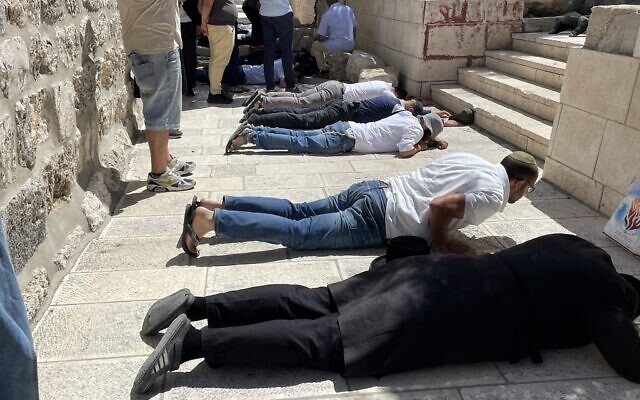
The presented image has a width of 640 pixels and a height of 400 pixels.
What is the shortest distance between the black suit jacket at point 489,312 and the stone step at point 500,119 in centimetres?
312

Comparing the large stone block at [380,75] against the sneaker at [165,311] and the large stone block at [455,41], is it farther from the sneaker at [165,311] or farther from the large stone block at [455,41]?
the sneaker at [165,311]

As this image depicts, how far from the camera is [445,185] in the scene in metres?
3.13

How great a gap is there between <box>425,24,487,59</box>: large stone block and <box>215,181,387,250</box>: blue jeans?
4987 millimetres

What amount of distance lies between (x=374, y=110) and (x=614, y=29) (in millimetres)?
2612

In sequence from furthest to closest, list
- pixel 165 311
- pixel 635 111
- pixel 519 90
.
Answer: pixel 519 90 < pixel 635 111 < pixel 165 311

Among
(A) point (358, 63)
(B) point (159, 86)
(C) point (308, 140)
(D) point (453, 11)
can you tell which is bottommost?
(C) point (308, 140)

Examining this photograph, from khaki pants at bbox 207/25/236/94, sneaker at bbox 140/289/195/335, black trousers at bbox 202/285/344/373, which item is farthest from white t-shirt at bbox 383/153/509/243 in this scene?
khaki pants at bbox 207/25/236/94

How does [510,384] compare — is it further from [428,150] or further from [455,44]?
[455,44]

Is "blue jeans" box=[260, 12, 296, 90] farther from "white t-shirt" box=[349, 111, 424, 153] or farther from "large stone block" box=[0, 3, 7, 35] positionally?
"large stone block" box=[0, 3, 7, 35]

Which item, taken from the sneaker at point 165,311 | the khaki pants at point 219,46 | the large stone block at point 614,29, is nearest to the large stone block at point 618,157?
Result: the large stone block at point 614,29

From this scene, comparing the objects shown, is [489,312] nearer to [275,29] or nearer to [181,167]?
[181,167]

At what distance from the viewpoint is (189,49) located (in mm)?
8070

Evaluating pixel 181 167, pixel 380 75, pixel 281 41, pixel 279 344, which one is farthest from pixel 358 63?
pixel 279 344

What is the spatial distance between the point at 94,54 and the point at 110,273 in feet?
6.22
